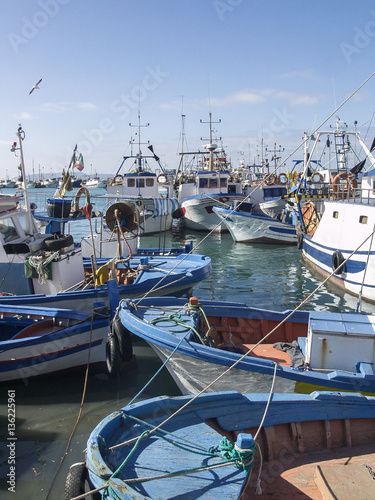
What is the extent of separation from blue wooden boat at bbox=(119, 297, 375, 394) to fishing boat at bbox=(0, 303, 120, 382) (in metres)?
1.11

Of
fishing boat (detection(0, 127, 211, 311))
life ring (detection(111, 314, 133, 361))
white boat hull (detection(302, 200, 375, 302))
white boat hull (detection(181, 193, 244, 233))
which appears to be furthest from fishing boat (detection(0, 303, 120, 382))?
white boat hull (detection(181, 193, 244, 233))

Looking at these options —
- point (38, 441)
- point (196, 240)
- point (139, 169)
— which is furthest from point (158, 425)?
point (139, 169)

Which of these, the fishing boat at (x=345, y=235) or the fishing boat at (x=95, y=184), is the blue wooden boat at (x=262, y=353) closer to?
the fishing boat at (x=345, y=235)

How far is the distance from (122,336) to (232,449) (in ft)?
12.2

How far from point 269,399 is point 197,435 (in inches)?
37.5

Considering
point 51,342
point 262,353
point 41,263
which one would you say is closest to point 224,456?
point 262,353

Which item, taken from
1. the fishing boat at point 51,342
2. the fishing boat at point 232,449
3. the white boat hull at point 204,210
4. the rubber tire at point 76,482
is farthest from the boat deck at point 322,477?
the white boat hull at point 204,210

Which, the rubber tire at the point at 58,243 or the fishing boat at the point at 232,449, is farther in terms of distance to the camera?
the rubber tire at the point at 58,243

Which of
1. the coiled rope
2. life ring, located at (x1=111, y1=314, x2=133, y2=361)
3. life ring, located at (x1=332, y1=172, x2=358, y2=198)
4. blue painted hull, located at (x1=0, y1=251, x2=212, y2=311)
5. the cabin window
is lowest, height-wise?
life ring, located at (x1=111, y1=314, x2=133, y2=361)

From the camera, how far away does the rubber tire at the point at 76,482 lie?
3.99 m

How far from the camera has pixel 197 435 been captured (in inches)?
167

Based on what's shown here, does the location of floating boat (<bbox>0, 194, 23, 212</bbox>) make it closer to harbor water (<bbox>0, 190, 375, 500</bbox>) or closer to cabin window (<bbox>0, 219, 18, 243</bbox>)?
cabin window (<bbox>0, 219, 18, 243</bbox>)

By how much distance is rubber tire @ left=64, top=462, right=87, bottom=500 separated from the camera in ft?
13.1

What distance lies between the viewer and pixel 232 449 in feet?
12.5
